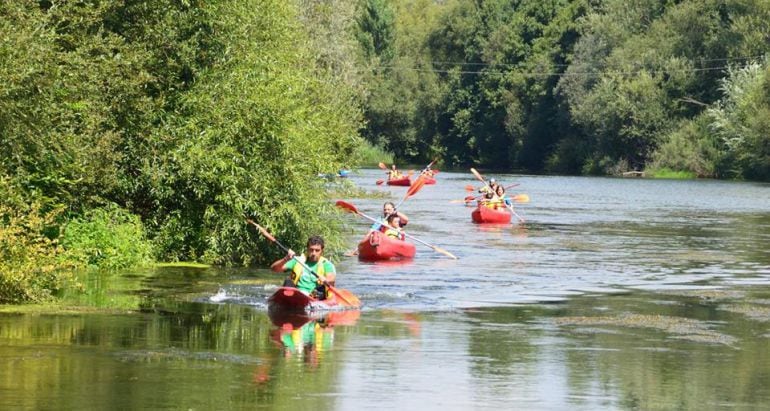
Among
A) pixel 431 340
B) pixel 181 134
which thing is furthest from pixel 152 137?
pixel 431 340

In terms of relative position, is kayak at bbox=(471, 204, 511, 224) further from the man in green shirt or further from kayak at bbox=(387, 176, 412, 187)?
kayak at bbox=(387, 176, 412, 187)

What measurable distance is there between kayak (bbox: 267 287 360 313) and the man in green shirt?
23 cm

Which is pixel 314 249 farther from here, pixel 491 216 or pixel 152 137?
pixel 491 216

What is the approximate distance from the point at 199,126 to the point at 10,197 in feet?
21.1

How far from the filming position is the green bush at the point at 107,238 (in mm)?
24547

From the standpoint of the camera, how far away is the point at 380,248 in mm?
30984

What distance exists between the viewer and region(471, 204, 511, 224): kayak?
45.2m

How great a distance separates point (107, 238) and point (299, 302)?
584 cm

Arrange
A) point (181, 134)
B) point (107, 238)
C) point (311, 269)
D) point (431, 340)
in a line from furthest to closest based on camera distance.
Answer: point (181, 134)
point (107, 238)
point (311, 269)
point (431, 340)

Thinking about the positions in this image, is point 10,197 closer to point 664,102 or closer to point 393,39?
point 664,102

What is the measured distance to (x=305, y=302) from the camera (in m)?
20.6

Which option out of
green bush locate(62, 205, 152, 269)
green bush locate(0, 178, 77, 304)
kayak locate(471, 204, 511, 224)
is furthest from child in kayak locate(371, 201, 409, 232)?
green bush locate(0, 178, 77, 304)

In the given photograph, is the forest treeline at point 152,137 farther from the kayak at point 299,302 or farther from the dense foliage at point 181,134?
the kayak at point 299,302

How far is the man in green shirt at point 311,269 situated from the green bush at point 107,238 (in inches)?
187
